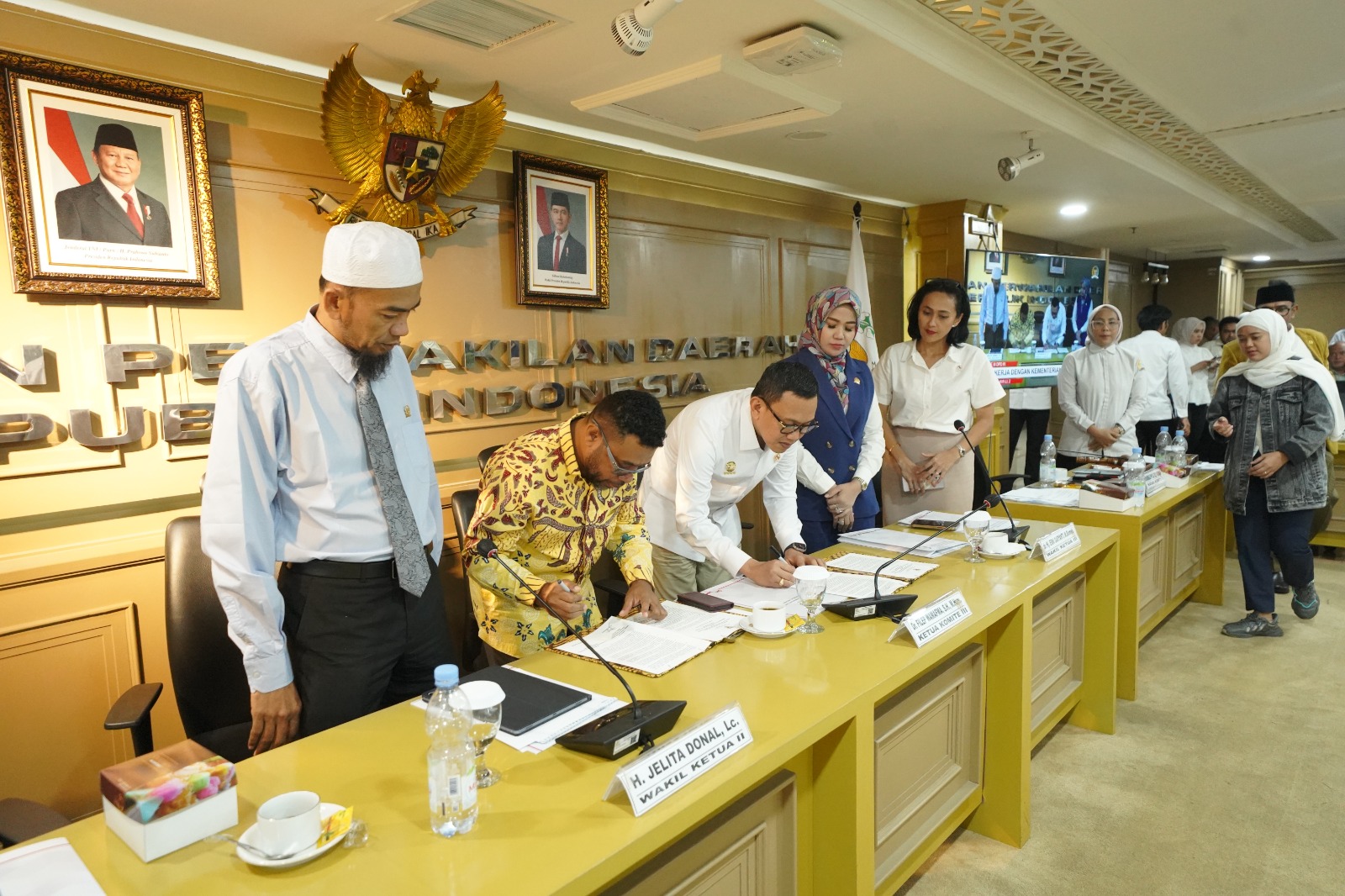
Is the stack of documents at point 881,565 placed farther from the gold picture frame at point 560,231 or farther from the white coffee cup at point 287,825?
the gold picture frame at point 560,231

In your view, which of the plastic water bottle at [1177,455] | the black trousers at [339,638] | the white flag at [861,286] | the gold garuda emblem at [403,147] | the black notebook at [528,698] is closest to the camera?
the black notebook at [528,698]

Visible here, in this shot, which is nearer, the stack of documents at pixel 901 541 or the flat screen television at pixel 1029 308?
the stack of documents at pixel 901 541

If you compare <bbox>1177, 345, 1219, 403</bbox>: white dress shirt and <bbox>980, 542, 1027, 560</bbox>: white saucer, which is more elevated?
<bbox>1177, 345, 1219, 403</bbox>: white dress shirt

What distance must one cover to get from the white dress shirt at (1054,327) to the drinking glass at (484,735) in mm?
5980

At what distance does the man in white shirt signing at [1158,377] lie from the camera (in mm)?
4996

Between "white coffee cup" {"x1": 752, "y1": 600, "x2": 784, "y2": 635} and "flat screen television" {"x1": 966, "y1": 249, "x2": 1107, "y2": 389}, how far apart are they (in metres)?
4.15

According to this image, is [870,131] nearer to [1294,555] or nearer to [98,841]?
[1294,555]

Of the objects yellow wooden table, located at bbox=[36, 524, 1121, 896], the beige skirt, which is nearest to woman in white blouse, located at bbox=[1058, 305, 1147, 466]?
the beige skirt

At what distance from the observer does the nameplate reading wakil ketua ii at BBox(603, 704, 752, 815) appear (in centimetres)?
109

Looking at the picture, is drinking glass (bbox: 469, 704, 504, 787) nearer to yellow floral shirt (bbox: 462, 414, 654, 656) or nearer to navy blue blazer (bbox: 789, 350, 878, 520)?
yellow floral shirt (bbox: 462, 414, 654, 656)

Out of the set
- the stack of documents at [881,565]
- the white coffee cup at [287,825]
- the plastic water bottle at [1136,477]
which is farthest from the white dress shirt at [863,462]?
the white coffee cup at [287,825]

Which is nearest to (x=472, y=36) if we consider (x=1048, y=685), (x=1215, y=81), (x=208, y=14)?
(x=208, y=14)

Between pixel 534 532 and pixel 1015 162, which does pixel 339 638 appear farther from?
pixel 1015 162

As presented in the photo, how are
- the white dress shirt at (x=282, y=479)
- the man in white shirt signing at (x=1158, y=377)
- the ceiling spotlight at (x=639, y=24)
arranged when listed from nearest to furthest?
the white dress shirt at (x=282, y=479) < the ceiling spotlight at (x=639, y=24) < the man in white shirt signing at (x=1158, y=377)
